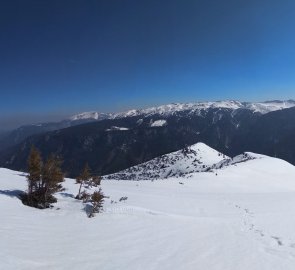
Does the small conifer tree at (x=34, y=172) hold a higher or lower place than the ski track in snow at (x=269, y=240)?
higher

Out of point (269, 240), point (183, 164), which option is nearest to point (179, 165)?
point (183, 164)

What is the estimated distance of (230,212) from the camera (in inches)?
1079

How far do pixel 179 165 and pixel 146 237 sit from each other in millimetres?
96355

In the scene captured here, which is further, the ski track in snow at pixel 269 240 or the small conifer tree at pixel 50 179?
the small conifer tree at pixel 50 179

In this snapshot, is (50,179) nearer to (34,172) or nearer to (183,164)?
(34,172)

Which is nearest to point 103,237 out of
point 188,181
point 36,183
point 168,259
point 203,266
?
point 168,259

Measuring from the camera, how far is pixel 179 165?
4454 inches

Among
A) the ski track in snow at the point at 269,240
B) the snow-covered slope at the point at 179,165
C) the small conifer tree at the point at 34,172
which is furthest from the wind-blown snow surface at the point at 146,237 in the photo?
the snow-covered slope at the point at 179,165

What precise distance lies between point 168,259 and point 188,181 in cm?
3712

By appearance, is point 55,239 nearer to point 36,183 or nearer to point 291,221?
point 36,183

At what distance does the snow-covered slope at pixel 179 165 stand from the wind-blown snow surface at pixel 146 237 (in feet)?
244

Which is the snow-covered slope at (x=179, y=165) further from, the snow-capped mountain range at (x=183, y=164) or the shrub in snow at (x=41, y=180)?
the shrub in snow at (x=41, y=180)

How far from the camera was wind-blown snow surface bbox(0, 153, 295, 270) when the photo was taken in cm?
1358

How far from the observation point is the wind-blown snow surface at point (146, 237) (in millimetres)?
13578
